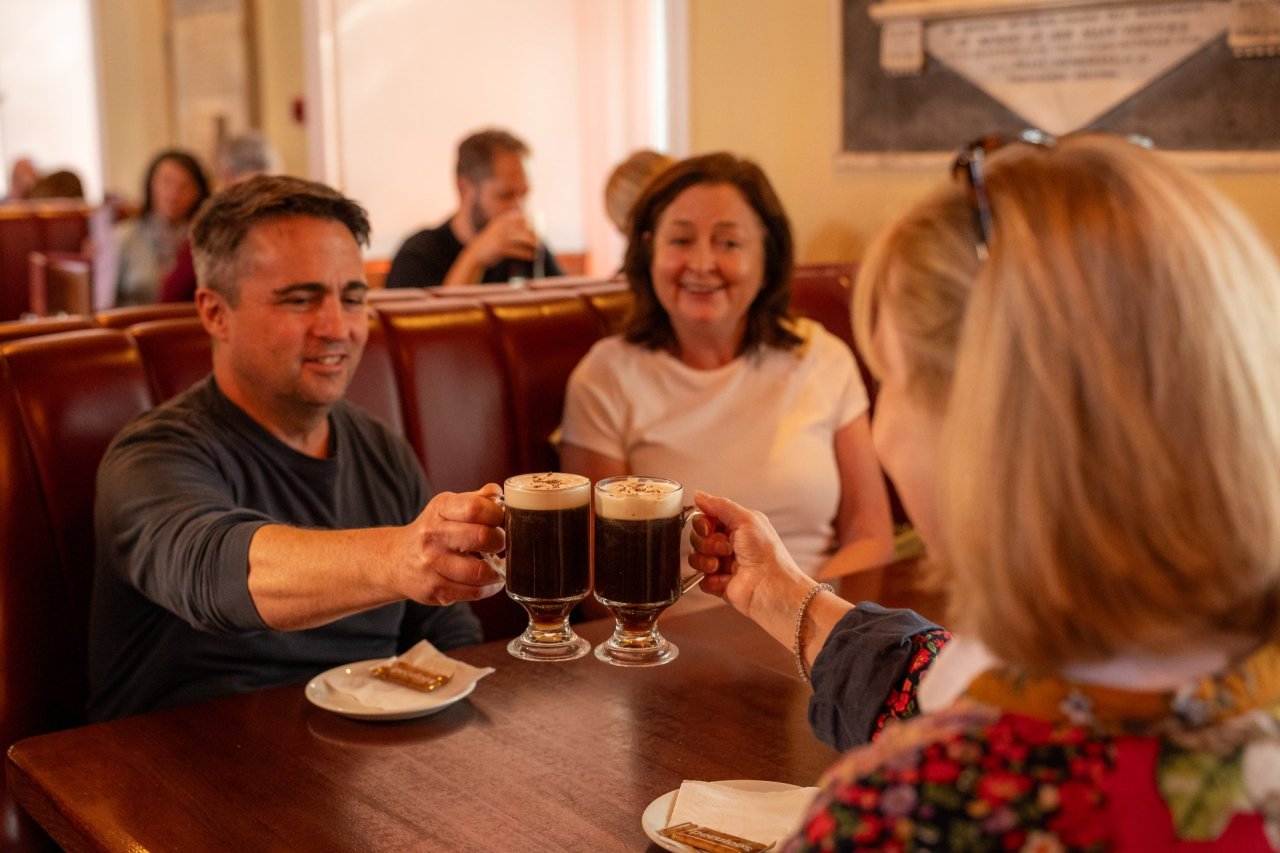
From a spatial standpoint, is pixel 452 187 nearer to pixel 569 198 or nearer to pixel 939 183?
pixel 569 198

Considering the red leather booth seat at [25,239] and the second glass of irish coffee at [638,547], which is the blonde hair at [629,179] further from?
the red leather booth seat at [25,239]

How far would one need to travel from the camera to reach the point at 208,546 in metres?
1.61

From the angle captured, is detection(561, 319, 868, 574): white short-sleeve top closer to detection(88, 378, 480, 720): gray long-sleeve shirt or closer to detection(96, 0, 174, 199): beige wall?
detection(88, 378, 480, 720): gray long-sleeve shirt

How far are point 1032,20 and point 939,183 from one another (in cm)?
298

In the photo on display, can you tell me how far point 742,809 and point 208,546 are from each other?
0.74m

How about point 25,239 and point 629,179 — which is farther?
point 25,239

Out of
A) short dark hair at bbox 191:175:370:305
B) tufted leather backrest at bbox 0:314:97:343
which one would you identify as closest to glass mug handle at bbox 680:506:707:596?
short dark hair at bbox 191:175:370:305

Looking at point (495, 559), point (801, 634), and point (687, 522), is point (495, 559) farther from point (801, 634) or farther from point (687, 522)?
point (801, 634)

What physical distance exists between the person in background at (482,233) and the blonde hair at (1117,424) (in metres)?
3.28

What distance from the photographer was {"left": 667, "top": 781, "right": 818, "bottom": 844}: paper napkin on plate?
4.05 feet

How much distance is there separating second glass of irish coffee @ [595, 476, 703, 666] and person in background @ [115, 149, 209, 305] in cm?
462

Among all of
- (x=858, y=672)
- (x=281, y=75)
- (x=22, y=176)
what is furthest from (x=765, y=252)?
(x=22, y=176)

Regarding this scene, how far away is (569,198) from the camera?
597 centimetres

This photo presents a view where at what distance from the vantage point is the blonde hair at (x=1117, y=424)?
753 mm
